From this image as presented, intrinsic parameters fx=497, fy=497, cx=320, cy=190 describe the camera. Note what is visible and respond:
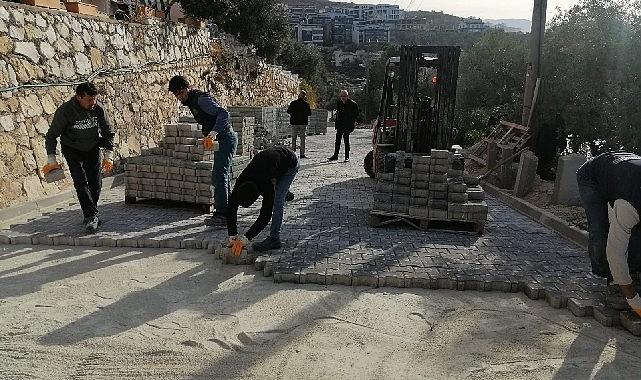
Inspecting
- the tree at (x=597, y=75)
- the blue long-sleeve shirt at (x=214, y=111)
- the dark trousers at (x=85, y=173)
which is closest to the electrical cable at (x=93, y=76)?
the dark trousers at (x=85, y=173)

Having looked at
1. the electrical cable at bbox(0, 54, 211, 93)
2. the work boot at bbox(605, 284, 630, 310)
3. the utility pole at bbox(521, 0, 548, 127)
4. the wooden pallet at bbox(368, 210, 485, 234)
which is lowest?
the work boot at bbox(605, 284, 630, 310)

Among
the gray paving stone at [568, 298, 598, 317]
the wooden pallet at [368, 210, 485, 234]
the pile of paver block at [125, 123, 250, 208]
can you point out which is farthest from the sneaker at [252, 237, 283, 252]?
the gray paving stone at [568, 298, 598, 317]

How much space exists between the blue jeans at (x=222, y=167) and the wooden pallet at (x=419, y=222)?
5.99ft

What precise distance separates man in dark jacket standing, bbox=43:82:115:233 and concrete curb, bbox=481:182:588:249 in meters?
5.51

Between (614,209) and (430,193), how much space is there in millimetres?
2653

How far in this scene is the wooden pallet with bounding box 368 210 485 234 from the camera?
6.07m

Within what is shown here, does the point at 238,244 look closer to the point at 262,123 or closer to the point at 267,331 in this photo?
the point at 267,331

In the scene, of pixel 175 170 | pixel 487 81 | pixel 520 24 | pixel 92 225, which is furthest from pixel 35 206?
pixel 520 24

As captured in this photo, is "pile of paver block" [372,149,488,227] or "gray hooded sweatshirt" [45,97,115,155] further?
"pile of paver block" [372,149,488,227]

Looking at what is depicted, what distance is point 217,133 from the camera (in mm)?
5820

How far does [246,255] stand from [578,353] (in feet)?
9.67

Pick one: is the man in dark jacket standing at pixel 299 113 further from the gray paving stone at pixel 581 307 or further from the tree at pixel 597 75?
the gray paving stone at pixel 581 307

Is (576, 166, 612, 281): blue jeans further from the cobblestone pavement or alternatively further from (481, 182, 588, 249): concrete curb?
(481, 182, 588, 249): concrete curb

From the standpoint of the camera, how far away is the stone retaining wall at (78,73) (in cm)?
655
